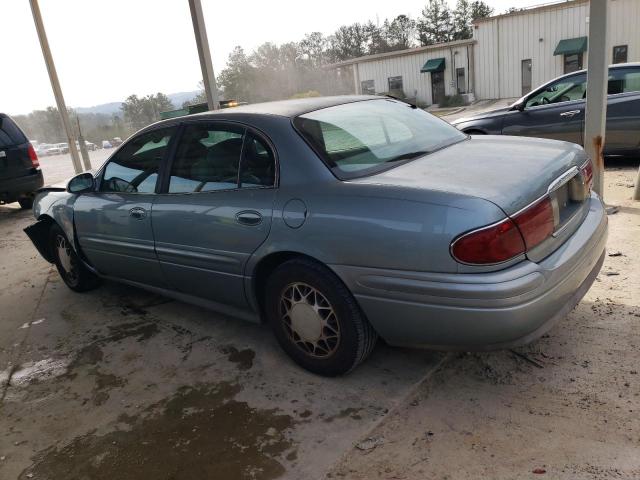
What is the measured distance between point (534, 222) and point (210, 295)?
2.04m

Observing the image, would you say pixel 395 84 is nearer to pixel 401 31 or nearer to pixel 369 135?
pixel 401 31

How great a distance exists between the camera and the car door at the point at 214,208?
2963 mm

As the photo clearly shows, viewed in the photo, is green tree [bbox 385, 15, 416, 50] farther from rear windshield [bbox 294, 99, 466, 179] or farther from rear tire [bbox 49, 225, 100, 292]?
rear windshield [bbox 294, 99, 466, 179]

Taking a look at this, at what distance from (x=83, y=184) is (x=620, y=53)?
26378mm

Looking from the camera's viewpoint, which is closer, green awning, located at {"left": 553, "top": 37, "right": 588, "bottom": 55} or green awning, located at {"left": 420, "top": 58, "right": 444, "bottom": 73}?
green awning, located at {"left": 553, "top": 37, "right": 588, "bottom": 55}

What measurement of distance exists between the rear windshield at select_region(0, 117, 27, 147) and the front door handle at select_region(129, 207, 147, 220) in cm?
723

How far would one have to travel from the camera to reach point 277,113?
10.2 feet

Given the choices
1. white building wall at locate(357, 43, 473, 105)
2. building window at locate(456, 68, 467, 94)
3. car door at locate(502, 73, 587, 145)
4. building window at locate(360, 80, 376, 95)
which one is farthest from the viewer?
building window at locate(360, 80, 376, 95)

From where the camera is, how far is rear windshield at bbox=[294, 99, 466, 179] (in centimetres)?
285

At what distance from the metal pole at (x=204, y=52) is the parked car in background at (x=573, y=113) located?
3964 millimetres

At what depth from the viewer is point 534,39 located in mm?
26047

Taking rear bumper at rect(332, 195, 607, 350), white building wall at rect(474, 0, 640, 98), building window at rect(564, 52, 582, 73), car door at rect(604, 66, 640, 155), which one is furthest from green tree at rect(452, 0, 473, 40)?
rear bumper at rect(332, 195, 607, 350)

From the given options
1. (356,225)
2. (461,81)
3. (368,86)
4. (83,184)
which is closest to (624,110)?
(356,225)

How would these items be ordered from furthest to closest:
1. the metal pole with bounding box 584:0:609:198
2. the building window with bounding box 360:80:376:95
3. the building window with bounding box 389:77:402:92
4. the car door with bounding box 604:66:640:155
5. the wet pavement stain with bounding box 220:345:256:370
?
the building window with bounding box 360:80:376:95 → the building window with bounding box 389:77:402:92 → the car door with bounding box 604:66:640:155 → the metal pole with bounding box 584:0:609:198 → the wet pavement stain with bounding box 220:345:256:370
